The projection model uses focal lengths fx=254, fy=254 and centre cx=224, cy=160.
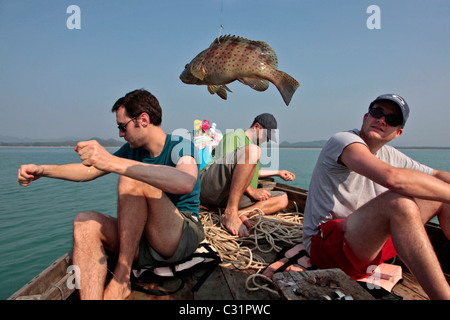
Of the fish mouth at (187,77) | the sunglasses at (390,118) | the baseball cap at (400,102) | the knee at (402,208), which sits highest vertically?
the fish mouth at (187,77)

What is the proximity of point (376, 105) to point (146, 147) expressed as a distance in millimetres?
2043

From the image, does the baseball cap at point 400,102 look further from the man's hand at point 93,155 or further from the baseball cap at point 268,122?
the man's hand at point 93,155

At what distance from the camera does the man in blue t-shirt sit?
1648 mm

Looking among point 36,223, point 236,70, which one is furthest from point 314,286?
point 36,223

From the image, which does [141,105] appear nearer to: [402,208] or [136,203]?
[136,203]

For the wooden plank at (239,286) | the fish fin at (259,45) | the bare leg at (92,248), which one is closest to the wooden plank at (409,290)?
the wooden plank at (239,286)

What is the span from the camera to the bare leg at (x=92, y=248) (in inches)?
68.4

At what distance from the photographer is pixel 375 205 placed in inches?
69.1

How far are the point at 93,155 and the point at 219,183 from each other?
2320 millimetres

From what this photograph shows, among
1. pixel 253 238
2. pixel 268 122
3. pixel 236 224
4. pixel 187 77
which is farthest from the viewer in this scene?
pixel 268 122

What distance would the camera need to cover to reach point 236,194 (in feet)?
11.1

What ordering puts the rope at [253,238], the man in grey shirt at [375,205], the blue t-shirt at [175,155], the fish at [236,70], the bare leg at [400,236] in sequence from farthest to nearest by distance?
the rope at [253,238], the blue t-shirt at [175,155], the fish at [236,70], the man in grey shirt at [375,205], the bare leg at [400,236]

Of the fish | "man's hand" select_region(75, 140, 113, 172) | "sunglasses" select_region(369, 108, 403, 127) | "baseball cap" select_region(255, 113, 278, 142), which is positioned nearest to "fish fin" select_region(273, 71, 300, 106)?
the fish

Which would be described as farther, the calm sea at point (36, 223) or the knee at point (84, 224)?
the calm sea at point (36, 223)
